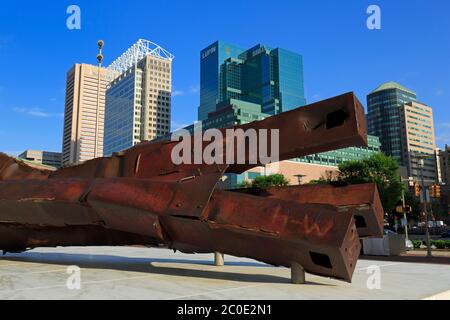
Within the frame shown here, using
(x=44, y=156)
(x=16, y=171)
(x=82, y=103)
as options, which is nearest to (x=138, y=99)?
(x=44, y=156)

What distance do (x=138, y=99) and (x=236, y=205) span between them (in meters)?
145

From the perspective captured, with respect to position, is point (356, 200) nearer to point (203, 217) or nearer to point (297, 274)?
point (297, 274)

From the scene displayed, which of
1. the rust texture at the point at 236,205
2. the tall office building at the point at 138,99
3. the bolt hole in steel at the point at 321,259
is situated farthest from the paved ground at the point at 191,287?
the tall office building at the point at 138,99

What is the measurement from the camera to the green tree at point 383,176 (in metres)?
51.7

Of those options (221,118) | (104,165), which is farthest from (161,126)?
(104,165)

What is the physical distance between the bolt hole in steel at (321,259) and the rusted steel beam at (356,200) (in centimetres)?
157

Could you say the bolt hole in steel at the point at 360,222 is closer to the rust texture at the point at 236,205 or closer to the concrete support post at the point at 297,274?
the rust texture at the point at 236,205

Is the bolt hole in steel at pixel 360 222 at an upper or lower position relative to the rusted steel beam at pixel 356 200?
lower

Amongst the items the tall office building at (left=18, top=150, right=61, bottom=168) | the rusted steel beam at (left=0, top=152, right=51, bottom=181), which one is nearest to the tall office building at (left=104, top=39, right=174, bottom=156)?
the tall office building at (left=18, top=150, right=61, bottom=168)

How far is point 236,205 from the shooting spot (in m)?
8.06

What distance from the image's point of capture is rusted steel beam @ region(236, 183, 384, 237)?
9008 millimetres

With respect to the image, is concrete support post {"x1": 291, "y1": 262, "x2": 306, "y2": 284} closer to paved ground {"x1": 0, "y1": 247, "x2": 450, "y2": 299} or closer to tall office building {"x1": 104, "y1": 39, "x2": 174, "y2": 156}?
paved ground {"x1": 0, "y1": 247, "x2": 450, "y2": 299}

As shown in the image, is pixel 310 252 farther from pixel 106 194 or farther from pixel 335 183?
pixel 106 194
